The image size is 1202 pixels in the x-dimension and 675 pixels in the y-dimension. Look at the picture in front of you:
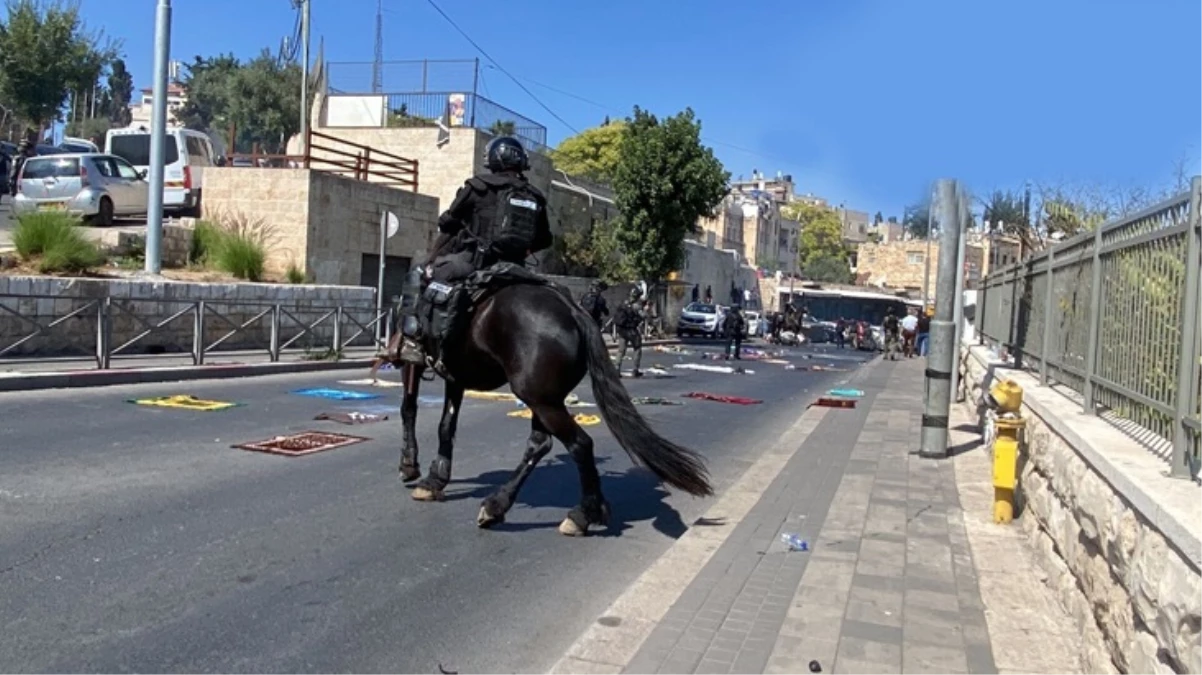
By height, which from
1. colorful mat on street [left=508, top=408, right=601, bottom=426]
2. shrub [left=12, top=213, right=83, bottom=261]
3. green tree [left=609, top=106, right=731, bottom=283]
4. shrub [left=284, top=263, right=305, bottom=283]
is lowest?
colorful mat on street [left=508, top=408, right=601, bottom=426]

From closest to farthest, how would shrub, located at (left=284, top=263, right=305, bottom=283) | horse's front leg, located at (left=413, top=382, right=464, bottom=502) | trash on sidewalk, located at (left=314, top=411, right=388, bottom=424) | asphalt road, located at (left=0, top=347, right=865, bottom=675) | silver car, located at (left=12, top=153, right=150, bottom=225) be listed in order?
asphalt road, located at (left=0, top=347, right=865, bottom=675) → horse's front leg, located at (left=413, top=382, right=464, bottom=502) → trash on sidewalk, located at (left=314, top=411, right=388, bottom=424) → silver car, located at (left=12, top=153, right=150, bottom=225) → shrub, located at (left=284, top=263, right=305, bottom=283)

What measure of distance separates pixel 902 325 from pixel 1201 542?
37787 millimetres

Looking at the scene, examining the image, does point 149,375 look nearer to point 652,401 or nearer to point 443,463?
point 652,401

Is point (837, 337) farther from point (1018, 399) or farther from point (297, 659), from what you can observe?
point (297, 659)

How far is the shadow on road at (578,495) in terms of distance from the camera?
22.5 ft

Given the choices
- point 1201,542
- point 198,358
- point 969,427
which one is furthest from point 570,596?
point 198,358

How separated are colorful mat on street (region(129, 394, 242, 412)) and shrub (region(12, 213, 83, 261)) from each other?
6113 mm

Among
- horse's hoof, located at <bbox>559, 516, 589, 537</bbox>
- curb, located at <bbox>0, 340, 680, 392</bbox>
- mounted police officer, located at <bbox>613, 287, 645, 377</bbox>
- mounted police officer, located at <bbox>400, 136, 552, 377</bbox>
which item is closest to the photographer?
horse's hoof, located at <bbox>559, 516, 589, 537</bbox>

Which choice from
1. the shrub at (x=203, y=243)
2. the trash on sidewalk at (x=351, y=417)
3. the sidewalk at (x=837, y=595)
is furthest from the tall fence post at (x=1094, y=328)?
the shrub at (x=203, y=243)

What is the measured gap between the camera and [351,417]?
11109 mm

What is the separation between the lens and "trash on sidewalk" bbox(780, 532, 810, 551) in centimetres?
634

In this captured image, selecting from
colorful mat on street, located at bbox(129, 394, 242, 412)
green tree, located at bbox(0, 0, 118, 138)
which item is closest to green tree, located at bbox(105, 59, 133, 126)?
green tree, located at bbox(0, 0, 118, 138)

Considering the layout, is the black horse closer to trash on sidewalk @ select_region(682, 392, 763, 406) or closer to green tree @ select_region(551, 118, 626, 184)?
trash on sidewalk @ select_region(682, 392, 763, 406)

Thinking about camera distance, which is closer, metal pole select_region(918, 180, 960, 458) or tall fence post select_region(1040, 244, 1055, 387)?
tall fence post select_region(1040, 244, 1055, 387)
